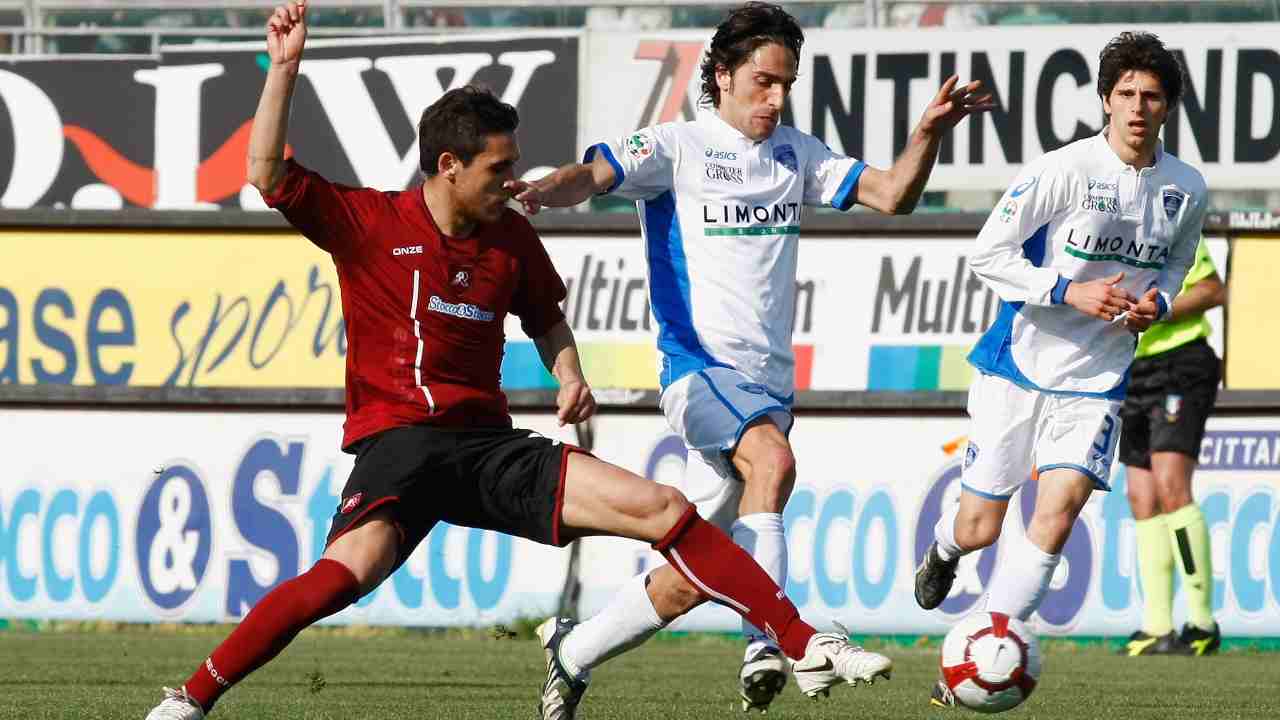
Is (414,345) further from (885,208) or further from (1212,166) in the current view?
(1212,166)

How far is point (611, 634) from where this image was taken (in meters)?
6.81

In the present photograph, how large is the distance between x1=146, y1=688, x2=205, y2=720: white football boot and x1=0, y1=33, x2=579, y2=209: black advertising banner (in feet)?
24.6

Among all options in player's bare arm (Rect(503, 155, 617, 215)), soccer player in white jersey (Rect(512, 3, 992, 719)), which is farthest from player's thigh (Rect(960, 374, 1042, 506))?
player's bare arm (Rect(503, 155, 617, 215))

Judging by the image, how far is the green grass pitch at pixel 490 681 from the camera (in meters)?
7.74

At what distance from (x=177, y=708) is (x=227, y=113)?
8028 millimetres

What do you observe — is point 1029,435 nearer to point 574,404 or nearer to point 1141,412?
point 574,404

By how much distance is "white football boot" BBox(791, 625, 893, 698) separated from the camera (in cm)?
578

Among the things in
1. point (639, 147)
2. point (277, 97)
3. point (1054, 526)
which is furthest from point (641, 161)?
point (1054, 526)

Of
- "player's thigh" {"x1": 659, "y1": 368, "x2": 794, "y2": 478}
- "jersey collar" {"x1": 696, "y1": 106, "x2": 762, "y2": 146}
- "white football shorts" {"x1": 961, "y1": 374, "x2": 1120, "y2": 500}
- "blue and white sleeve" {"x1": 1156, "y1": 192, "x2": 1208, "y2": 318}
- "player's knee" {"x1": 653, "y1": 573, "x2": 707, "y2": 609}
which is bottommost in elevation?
"player's knee" {"x1": 653, "y1": 573, "x2": 707, "y2": 609}

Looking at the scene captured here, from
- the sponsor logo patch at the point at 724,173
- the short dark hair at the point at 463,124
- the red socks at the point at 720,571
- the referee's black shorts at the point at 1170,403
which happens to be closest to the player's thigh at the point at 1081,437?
the sponsor logo patch at the point at 724,173

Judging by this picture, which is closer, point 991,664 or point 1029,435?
point 991,664

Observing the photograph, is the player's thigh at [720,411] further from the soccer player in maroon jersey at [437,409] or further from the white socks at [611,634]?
the soccer player in maroon jersey at [437,409]

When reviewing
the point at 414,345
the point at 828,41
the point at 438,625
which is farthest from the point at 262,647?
the point at 828,41

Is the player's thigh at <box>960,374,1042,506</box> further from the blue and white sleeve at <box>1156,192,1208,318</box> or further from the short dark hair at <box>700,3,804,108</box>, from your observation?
the short dark hair at <box>700,3,804,108</box>
